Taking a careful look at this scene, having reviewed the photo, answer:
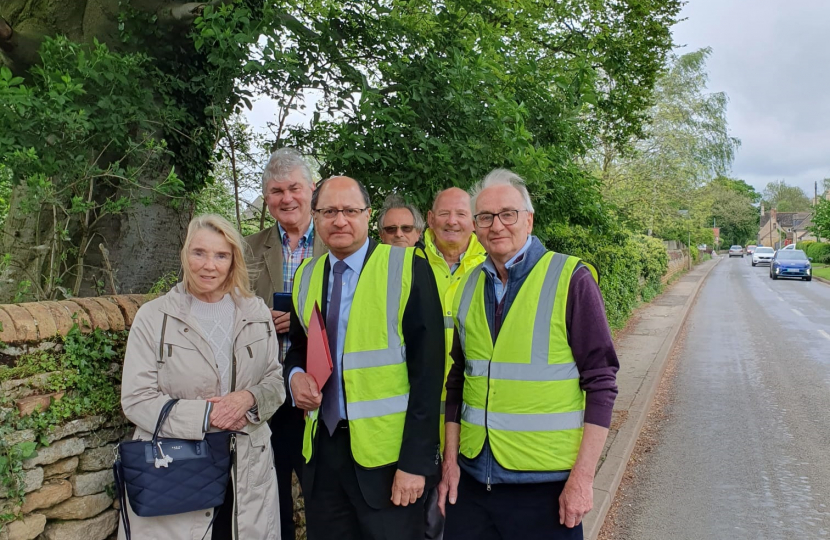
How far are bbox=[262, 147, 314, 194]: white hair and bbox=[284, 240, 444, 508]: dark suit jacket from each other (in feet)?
3.91

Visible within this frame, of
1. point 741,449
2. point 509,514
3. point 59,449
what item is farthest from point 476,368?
point 741,449

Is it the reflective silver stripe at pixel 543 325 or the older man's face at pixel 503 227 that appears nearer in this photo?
the reflective silver stripe at pixel 543 325

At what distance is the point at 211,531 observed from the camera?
8.20 ft

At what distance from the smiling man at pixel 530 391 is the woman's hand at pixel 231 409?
3.05 ft

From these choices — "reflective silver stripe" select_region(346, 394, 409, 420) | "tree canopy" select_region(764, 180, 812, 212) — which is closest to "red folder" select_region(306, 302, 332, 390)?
"reflective silver stripe" select_region(346, 394, 409, 420)

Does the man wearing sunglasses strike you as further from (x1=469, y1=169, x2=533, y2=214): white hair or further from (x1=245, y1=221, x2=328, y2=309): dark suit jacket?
(x1=469, y1=169, x2=533, y2=214): white hair

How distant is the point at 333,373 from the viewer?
7.89 feet

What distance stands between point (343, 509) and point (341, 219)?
1192 mm

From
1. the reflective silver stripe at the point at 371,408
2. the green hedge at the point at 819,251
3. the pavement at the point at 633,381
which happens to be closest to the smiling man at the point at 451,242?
the reflective silver stripe at the point at 371,408

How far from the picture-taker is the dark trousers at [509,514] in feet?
7.13

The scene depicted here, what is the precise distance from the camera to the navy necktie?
2.39 meters

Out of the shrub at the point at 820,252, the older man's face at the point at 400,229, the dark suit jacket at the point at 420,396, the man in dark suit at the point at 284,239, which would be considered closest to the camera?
the dark suit jacket at the point at 420,396

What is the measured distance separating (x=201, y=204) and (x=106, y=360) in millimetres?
2472

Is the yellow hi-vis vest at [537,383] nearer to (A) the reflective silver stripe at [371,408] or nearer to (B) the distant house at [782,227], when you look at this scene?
(A) the reflective silver stripe at [371,408]
